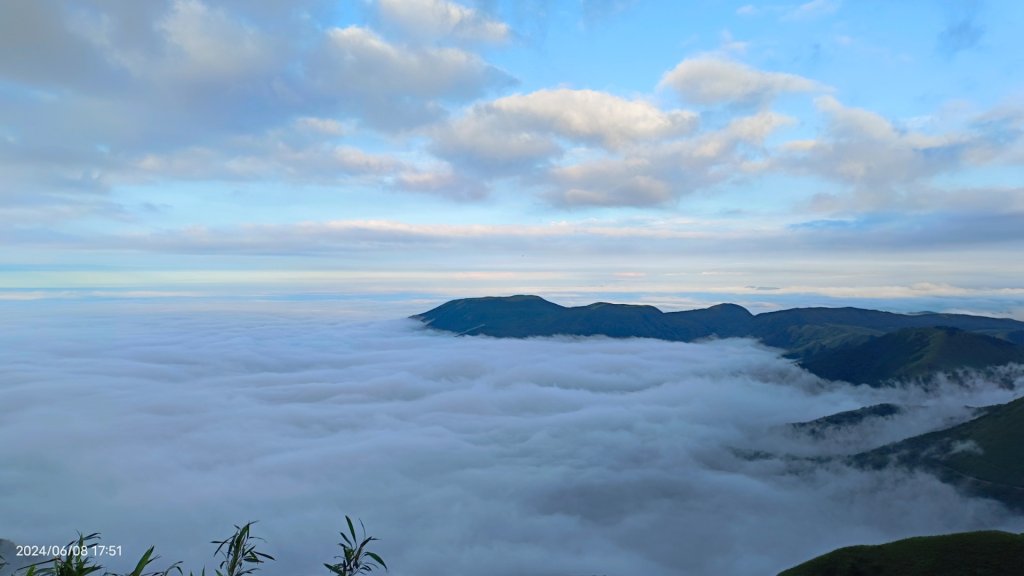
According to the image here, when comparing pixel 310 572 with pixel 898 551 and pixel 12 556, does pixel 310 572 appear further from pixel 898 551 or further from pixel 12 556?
pixel 898 551

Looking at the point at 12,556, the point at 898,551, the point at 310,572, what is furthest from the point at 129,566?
the point at 898,551

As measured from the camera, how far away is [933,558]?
391 ft

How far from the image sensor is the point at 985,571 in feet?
359

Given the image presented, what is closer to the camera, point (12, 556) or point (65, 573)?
point (65, 573)

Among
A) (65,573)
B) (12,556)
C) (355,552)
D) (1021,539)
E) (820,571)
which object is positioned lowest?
(12,556)

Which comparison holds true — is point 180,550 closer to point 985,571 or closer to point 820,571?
point 820,571

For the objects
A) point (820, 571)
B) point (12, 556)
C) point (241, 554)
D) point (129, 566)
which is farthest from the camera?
point (129, 566)

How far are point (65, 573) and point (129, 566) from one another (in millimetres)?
217804

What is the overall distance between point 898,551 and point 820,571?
63.9 feet

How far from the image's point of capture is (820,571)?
124375mm

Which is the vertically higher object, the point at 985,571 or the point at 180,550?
the point at 985,571

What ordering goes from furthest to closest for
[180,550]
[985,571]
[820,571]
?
[180,550] < [820,571] < [985,571]

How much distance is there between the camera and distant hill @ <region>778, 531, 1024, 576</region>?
111438 millimetres

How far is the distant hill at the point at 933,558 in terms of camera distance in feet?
366
